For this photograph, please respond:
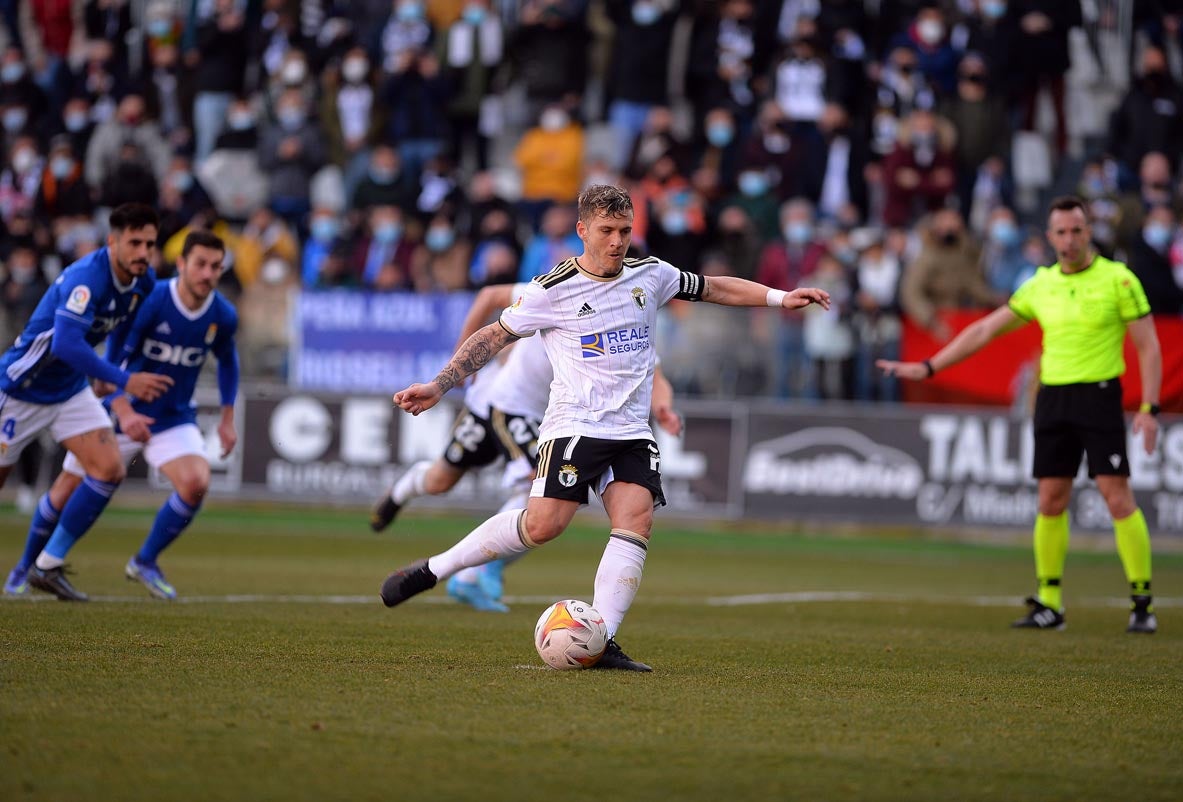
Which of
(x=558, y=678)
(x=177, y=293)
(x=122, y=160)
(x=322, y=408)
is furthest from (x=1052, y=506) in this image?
(x=122, y=160)

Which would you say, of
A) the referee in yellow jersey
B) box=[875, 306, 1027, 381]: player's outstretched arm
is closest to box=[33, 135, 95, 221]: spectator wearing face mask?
box=[875, 306, 1027, 381]: player's outstretched arm

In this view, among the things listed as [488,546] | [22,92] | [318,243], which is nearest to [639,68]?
[318,243]

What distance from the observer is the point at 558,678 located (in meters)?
6.82

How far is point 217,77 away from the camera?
2389 centimetres

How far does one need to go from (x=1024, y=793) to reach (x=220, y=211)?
779 inches

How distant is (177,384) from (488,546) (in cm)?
359

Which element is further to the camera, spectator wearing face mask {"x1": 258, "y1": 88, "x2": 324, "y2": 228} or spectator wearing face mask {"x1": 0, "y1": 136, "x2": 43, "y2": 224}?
spectator wearing face mask {"x1": 0, "y1": 136, "x2": 43, "y2": 224}

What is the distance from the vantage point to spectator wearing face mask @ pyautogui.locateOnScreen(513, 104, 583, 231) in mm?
21581

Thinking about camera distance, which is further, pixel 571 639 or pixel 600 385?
pixel 600 385

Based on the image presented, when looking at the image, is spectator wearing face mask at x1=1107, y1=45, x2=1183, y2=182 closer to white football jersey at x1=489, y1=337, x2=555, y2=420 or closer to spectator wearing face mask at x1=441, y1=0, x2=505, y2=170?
spectator wearing face mask at x1=441, y1=0, x2=505, y2=170

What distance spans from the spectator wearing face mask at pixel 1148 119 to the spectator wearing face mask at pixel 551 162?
7110 millimetres

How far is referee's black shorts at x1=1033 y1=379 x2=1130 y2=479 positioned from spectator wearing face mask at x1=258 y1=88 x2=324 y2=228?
1441 cm

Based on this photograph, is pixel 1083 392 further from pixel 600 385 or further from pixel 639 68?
pixel 639 68

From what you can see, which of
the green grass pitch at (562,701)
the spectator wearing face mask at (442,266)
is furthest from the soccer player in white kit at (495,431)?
the spectator wearing face mask at (442,266)
